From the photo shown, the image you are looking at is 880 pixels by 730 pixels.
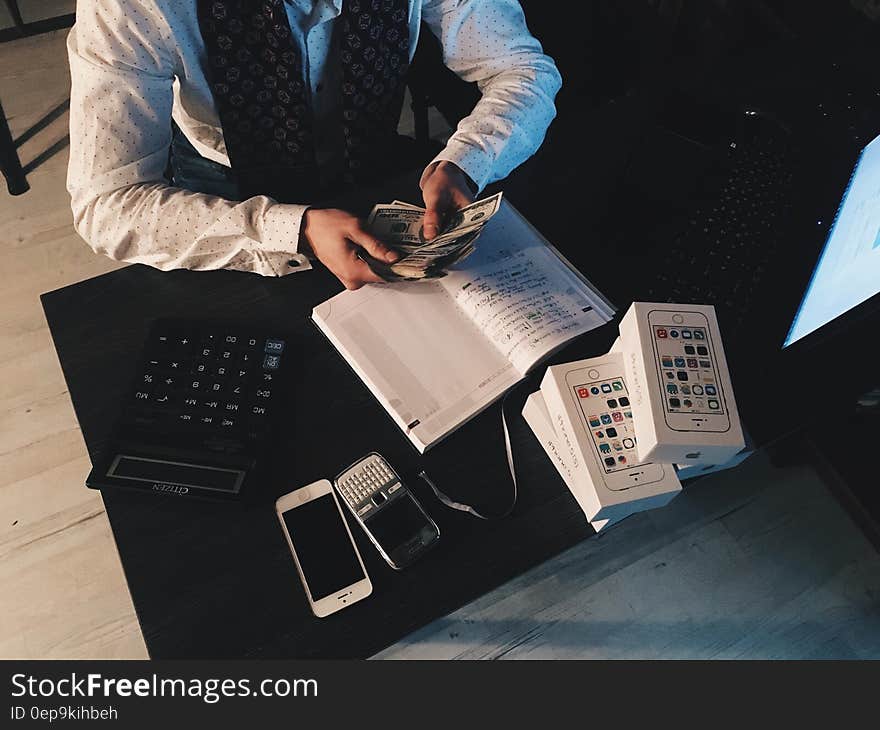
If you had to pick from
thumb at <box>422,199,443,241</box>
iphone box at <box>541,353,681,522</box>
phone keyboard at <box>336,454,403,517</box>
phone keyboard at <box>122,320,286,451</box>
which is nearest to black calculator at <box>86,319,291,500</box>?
phone keyboard at <box>122,320,286,451</box>

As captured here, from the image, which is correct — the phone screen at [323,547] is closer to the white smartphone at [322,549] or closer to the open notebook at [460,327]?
the white smartphone at [322,549]

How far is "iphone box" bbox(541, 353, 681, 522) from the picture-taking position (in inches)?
31.6

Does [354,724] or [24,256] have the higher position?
[354,724]

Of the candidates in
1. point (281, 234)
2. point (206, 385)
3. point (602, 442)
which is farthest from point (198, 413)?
point (602, 442)

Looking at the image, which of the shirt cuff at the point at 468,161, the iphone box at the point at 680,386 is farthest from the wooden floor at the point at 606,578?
the shirt cuff at the point at 468,161

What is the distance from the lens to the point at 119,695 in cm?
92

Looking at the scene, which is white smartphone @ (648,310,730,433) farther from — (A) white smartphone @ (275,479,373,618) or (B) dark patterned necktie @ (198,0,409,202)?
(B) dark patterned necktie @ (198,0,409,202)

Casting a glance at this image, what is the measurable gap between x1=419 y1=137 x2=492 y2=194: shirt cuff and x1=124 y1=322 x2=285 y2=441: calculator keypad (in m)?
0.39

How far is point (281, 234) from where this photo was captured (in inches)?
38.3

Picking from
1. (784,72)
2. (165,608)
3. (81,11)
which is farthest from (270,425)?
(784,72)

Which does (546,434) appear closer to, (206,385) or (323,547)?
(323,547)

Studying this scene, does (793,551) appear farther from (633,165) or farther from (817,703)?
(633,165)

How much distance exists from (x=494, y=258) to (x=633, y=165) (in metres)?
0.29

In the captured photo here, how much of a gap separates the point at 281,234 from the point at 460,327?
0.29m
